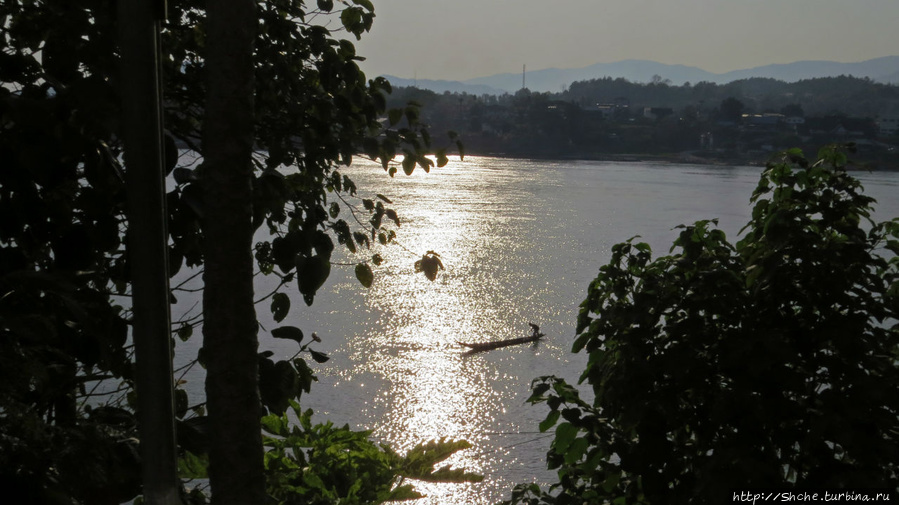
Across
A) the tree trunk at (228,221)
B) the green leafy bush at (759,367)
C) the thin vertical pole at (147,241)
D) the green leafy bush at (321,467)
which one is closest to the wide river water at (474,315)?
the green leafy bush at (321,467)

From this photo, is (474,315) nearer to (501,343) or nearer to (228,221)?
(501,343)

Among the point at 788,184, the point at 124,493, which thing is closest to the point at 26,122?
the point at 124,493

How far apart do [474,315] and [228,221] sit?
1537 cm

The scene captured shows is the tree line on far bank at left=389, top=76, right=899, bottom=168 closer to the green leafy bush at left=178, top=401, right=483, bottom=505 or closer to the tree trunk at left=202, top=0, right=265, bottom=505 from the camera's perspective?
the green leafy bush at left=178, top=401, right=483, bottom=505

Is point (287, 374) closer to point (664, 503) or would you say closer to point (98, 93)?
point (98, 93)

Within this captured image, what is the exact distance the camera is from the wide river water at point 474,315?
34.1 feet

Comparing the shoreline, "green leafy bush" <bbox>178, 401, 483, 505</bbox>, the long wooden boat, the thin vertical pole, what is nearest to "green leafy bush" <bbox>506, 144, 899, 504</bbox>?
"green leafy bush" <bbox>178, 401, 483, 505</bbox>

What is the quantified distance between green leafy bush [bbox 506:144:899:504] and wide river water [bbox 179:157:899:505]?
1.44 m

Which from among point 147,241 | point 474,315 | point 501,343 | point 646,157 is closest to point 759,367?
point 147,241

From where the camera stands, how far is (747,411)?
205 centimetres

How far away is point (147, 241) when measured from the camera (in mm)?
1056

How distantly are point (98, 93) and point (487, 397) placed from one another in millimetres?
11028

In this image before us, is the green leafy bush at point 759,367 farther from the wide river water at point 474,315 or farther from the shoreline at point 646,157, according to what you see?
the shoreline at point 646,157

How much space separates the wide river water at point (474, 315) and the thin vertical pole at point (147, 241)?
98.8 inches
